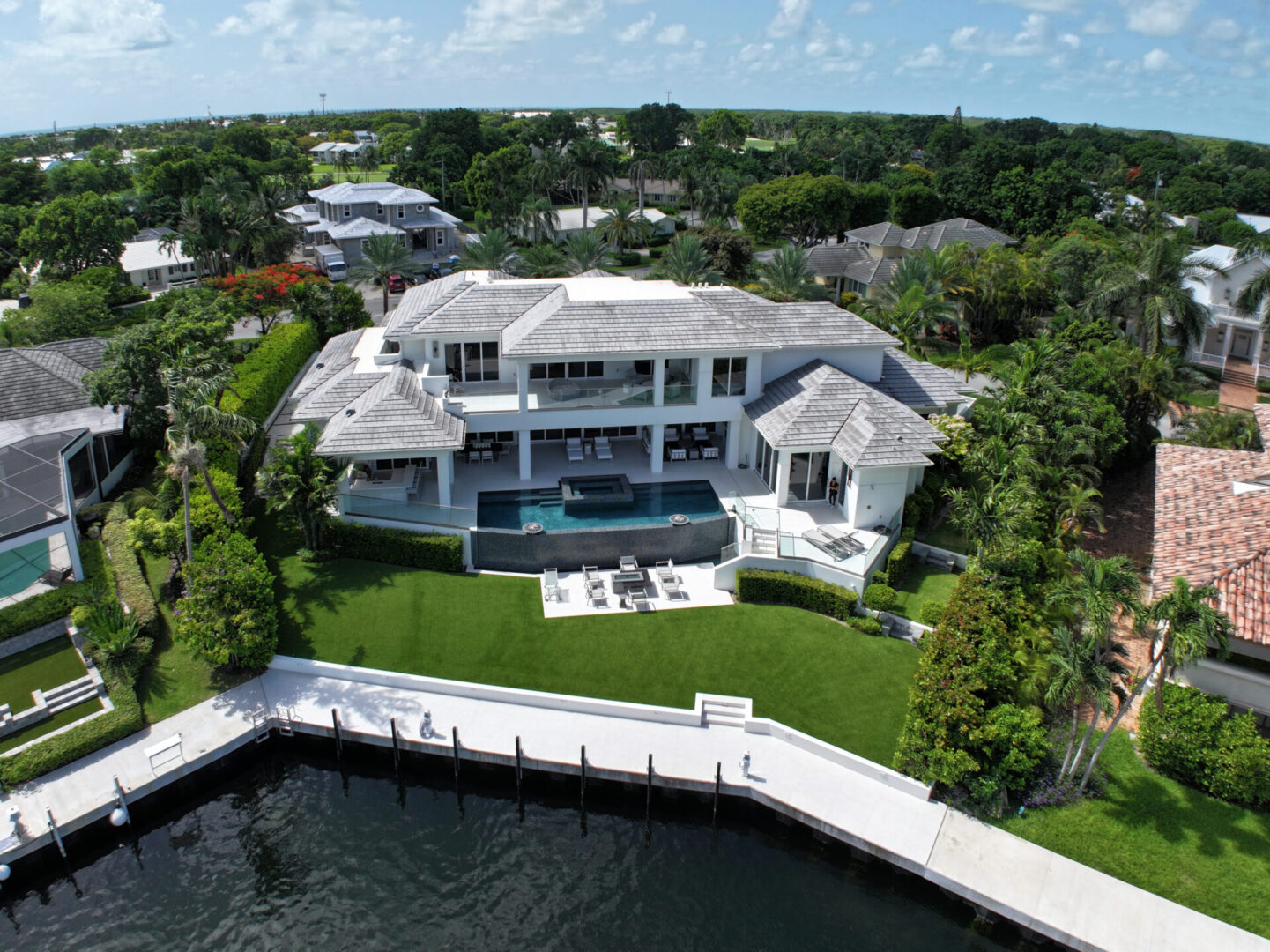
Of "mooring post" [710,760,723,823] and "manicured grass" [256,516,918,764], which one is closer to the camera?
"mooring post" [710,760,723,823]

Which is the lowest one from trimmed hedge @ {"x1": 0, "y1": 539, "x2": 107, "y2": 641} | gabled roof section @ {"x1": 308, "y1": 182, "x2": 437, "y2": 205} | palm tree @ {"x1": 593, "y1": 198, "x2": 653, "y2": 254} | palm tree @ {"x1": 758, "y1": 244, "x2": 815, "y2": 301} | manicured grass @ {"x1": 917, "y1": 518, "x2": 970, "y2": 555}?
trimmed hedge @ {"x1": 0, "y1": 539, "x2": 107, "y2": 641}

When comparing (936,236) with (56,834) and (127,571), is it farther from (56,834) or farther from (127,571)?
(56,834)

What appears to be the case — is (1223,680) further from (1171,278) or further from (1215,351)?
(1215,351)

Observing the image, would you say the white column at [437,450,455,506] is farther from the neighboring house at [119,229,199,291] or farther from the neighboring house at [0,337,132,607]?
the neighboring house at [119,229,199,291]

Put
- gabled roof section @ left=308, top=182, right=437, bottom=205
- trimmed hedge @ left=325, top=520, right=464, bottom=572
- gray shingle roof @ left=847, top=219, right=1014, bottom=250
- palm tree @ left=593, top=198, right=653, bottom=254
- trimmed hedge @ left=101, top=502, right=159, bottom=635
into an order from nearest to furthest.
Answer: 1. trimmed hedge @ left=101, top=502, right=159, bottom=635
2. trimmed hedge @ left=325, top=520, right=464, bottom=572
3. gray shingle roof @ left=847, top=219, right=1014, bottom=250
4. gabled roof section @ left=308, top=182, right=437, bottom=205
5. palm tree @ left=593, top=198, right=653, bottom=254

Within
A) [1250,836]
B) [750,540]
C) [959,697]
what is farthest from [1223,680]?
[750,540]

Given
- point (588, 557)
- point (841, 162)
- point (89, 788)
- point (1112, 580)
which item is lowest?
point (89, 788)

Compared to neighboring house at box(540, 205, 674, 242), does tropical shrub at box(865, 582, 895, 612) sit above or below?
below

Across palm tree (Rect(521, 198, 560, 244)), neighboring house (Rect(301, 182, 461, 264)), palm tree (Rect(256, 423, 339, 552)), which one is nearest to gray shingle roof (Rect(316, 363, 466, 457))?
palm tree (Rect(256, 423, 339, 552))

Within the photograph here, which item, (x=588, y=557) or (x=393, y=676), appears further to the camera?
(x=588, y=557)
